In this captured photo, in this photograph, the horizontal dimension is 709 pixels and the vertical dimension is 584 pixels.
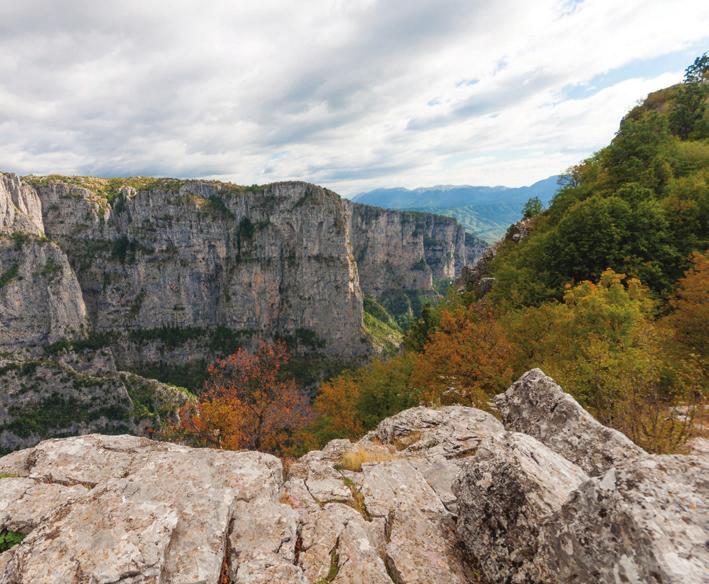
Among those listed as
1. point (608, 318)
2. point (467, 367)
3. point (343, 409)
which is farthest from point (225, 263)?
point (608, 318)

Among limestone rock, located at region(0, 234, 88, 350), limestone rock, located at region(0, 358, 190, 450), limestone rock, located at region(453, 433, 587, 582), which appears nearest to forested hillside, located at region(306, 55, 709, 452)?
limestone rock, located at region(453, 433, 587, 582)

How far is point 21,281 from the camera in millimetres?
125625

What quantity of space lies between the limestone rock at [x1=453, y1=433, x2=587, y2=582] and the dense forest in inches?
210

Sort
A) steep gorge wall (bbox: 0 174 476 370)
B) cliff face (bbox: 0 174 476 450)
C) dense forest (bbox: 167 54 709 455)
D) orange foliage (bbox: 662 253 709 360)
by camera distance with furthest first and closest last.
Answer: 1. steep gorge wall (bbox: 0 174 476 370)
2. cliff face (bbox: 0 174 476 450)
3. orange foliage (bbox: 662 253 709 360)
4. dense forest (bbox: 167 54 709 455)

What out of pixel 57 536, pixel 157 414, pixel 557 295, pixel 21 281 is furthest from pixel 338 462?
pixel 21 281

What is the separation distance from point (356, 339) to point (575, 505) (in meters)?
160

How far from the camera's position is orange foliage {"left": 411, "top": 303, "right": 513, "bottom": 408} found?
22141mm

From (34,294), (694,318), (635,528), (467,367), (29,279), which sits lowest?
(34,294)

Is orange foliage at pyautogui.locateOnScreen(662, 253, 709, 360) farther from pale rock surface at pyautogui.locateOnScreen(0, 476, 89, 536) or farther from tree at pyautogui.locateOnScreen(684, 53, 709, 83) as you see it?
tree at pyautogui.locateOnScreen(684, 53, 709, 83)

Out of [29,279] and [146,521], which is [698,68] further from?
[29,279]

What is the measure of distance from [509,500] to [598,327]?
1516cm

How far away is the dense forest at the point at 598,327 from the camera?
1448 cm

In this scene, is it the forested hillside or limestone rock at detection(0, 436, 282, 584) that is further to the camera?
the forested hillside

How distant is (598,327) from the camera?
18.1 meters
